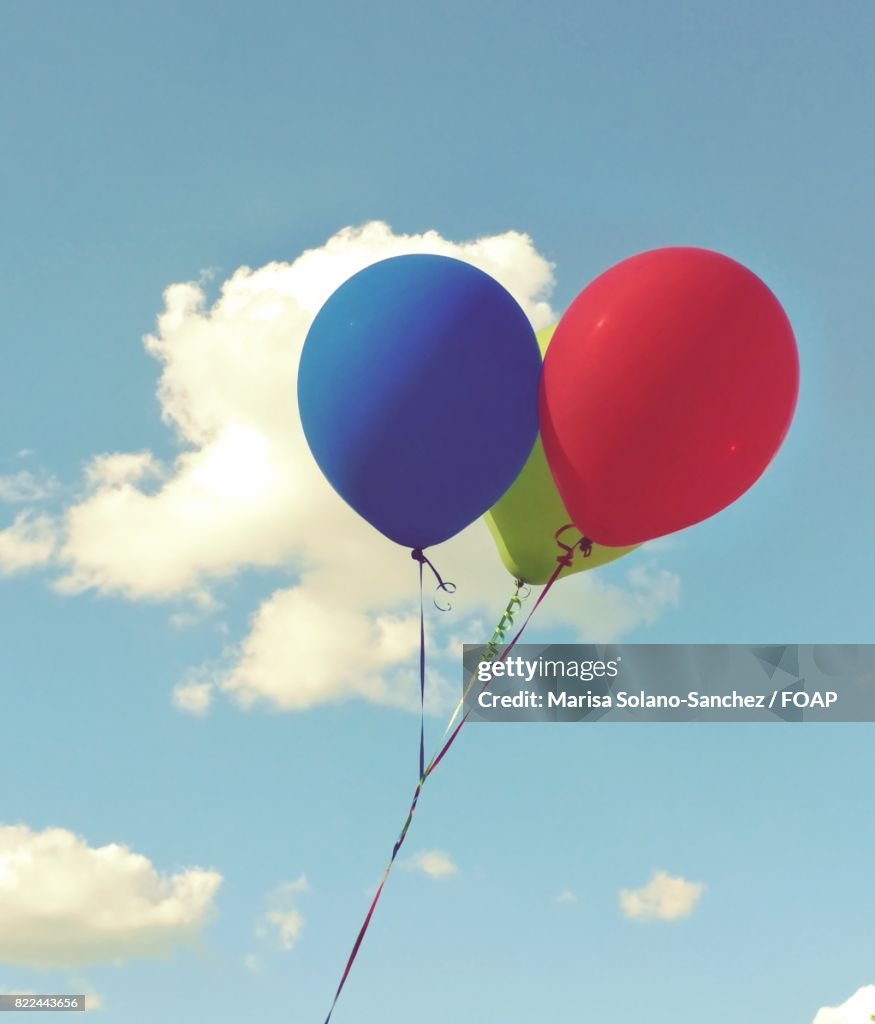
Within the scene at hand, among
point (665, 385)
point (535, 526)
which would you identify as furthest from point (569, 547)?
point (665, 385)

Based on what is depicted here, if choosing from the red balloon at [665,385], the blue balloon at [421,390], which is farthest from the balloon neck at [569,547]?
the blue balloon at [421,390]

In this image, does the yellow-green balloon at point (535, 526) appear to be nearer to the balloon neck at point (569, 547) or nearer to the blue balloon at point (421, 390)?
the balloon neck at point (569, 547)

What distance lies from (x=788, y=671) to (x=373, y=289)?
258 inches

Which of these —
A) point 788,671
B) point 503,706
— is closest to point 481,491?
point 503,706

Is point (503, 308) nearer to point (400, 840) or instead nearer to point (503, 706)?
point (400, 840)

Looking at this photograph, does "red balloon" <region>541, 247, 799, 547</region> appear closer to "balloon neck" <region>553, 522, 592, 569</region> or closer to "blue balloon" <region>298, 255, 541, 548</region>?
"blue balloon" <region>298, 255, 541, 548</region>

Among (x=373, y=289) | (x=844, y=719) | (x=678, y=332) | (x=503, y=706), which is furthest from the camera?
(x=844, y=719)

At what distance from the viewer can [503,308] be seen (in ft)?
26.6

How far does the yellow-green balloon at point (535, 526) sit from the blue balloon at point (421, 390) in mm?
707

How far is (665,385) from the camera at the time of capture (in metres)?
7.60

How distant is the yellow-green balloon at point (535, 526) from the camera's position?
356 inches

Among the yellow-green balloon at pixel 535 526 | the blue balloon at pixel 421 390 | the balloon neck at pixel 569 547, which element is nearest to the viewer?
the blue balloon at pixel 421 390

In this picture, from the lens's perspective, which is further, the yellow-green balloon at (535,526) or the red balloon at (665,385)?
the yellow-green balloon at (535,526)

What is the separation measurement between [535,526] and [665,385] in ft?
6.40
